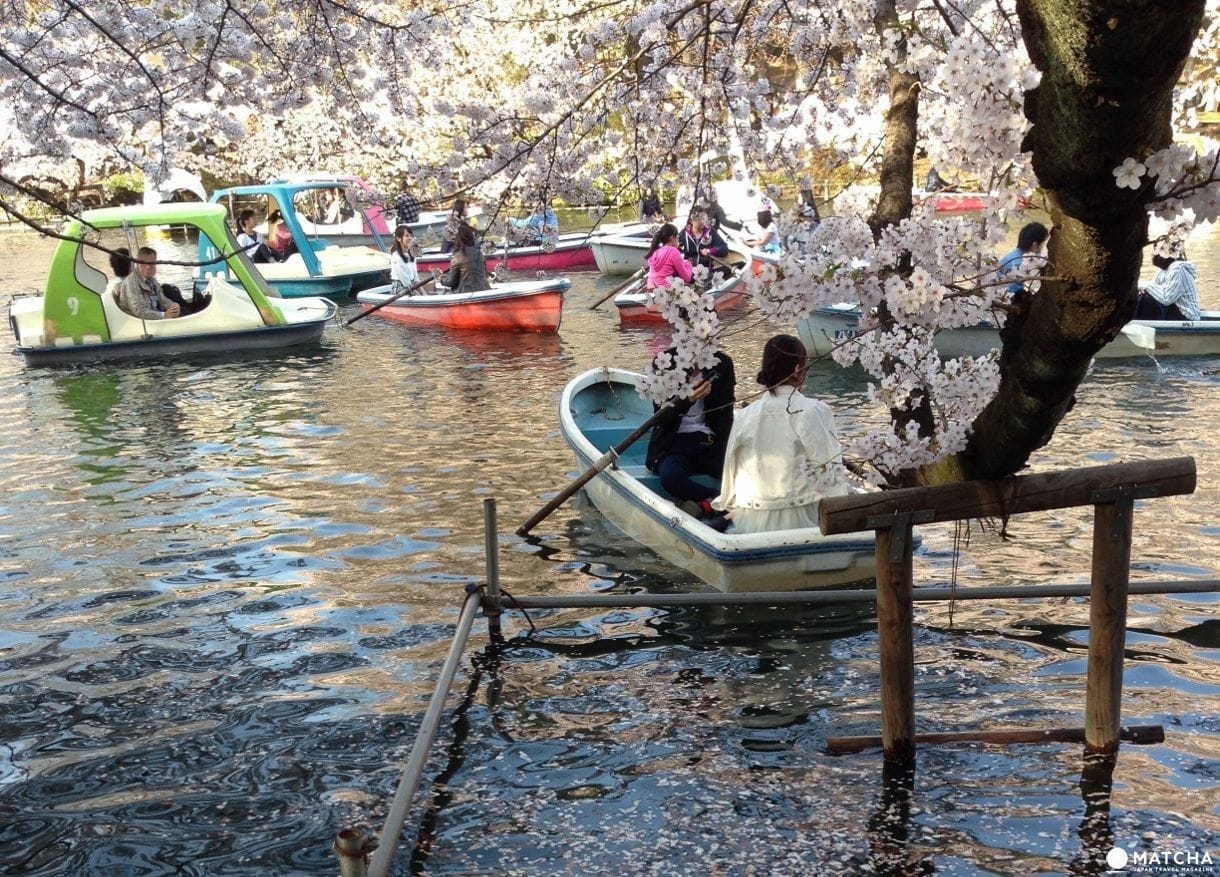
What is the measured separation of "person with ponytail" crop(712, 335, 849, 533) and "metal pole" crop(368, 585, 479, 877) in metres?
1.88

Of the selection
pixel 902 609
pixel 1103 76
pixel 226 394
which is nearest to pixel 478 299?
pixel 226 394

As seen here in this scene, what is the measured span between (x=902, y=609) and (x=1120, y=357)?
10702 mm

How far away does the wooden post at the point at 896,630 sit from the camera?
494cm

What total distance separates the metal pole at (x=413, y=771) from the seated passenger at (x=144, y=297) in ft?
39.5

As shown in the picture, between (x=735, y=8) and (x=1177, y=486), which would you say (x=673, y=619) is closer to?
(x=1177, y=486)

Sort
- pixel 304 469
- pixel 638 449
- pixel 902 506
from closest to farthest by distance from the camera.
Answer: pixel 902 506, pixel 638 449, pixel 304 469

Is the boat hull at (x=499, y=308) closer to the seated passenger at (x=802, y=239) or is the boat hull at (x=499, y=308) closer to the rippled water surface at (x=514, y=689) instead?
the rippled water surface at (x=514, y=689)

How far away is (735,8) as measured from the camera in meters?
9.26

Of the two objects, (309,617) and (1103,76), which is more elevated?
(1103,76)

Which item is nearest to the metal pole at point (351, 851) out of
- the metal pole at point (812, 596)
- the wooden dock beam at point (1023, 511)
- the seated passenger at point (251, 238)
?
the wooden dock beam at point (1023, 511)

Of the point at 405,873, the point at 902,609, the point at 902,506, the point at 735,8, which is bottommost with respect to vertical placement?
the point at 405,873

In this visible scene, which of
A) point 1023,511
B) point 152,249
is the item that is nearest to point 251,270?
point 152,249

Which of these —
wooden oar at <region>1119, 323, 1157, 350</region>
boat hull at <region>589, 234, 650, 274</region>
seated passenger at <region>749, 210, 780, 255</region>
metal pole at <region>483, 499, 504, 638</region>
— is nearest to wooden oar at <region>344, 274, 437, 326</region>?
boat hull at <region>589, 234, 650, 274</region>

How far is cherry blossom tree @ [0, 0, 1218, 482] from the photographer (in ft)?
11.3
